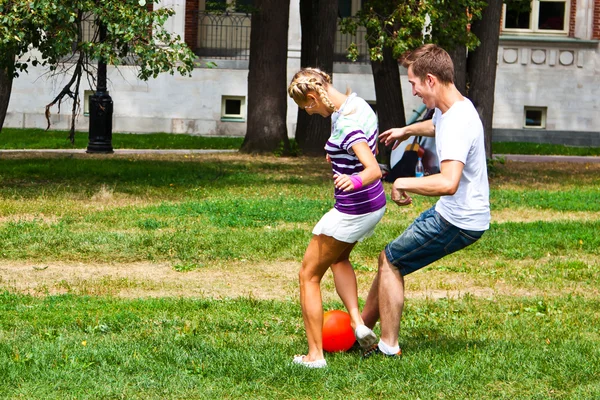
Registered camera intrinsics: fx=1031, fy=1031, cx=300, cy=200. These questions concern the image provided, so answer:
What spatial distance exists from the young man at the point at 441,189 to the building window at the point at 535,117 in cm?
2628

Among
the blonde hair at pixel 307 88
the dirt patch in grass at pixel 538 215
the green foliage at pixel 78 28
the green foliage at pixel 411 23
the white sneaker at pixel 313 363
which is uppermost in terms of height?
the green foliage at pixel 411 23

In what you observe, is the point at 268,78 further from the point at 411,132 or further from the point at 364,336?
the point at 364,336

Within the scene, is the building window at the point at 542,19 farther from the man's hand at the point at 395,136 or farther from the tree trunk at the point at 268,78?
the man's hand at the point at 395,136

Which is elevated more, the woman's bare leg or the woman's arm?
the woman's arm

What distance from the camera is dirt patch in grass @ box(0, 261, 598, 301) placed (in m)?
8.73

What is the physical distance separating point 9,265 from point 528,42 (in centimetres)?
2371

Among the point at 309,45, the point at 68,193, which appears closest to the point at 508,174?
the point at 309,45

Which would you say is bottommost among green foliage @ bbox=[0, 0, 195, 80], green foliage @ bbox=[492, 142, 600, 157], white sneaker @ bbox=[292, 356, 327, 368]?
white sneaker @ bbox=[292, 356, 327, 368]

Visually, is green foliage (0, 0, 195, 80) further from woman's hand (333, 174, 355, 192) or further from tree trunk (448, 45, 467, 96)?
woman's hand (333, 174, 355, 192)

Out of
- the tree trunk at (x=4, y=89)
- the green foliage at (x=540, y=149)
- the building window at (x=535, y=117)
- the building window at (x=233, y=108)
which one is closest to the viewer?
the tree trunk at (x=4, y=89)

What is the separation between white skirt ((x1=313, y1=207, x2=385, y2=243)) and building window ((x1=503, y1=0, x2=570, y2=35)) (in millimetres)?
26355

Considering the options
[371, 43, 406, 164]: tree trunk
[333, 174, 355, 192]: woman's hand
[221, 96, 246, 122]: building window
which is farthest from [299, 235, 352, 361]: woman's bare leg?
[221, 96, 246, 122]: building window

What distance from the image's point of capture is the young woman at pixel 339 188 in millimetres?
5793

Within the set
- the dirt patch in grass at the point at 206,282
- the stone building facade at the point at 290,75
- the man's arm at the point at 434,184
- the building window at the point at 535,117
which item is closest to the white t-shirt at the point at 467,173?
the man's arm at the point at 434,184
